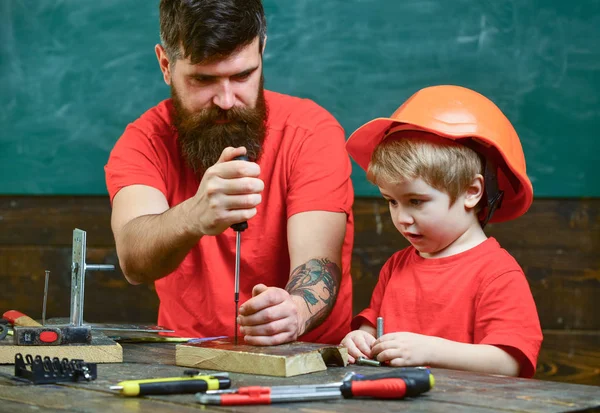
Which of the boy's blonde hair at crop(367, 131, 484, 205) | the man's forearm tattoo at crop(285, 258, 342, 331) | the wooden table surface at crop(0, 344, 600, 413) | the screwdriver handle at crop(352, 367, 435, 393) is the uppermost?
the boy's blonde hair at crop(367, 131, 484, 205)


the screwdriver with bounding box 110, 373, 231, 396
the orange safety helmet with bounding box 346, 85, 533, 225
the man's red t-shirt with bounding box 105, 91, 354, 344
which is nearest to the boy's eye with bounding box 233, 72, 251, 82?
the man's red t-shirt with bounding box 105, 91, 354, 344

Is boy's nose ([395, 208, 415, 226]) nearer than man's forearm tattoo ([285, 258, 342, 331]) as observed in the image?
Yes

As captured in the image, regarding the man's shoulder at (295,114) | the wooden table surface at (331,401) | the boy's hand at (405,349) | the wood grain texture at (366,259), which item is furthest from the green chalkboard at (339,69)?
the wooden table surface at (331,401)

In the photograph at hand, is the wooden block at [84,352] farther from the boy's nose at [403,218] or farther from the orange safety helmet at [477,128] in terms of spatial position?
the orange safety helmet at [477,128]

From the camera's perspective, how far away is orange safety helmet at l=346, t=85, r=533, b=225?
1.83 metres

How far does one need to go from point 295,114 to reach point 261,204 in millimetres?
298

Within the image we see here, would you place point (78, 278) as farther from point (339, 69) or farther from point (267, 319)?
point (339, 69)

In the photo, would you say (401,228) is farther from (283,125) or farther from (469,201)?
(283,125)

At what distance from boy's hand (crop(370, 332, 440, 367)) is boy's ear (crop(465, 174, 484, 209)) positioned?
0.36m

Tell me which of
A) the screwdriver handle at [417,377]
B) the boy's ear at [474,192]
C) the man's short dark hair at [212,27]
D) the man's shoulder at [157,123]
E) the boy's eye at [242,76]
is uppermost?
the man's short dark hair at [212,27]

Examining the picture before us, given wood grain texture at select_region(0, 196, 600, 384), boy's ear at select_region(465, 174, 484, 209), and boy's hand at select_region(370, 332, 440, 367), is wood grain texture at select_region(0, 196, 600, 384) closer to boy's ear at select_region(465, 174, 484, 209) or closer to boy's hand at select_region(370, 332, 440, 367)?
boy's ear at select_region(465, 174, 484, 209)

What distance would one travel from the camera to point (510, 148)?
186 cm

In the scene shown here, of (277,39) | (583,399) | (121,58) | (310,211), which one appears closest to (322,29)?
(277,39)

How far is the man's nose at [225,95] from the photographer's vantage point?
2.24 m
